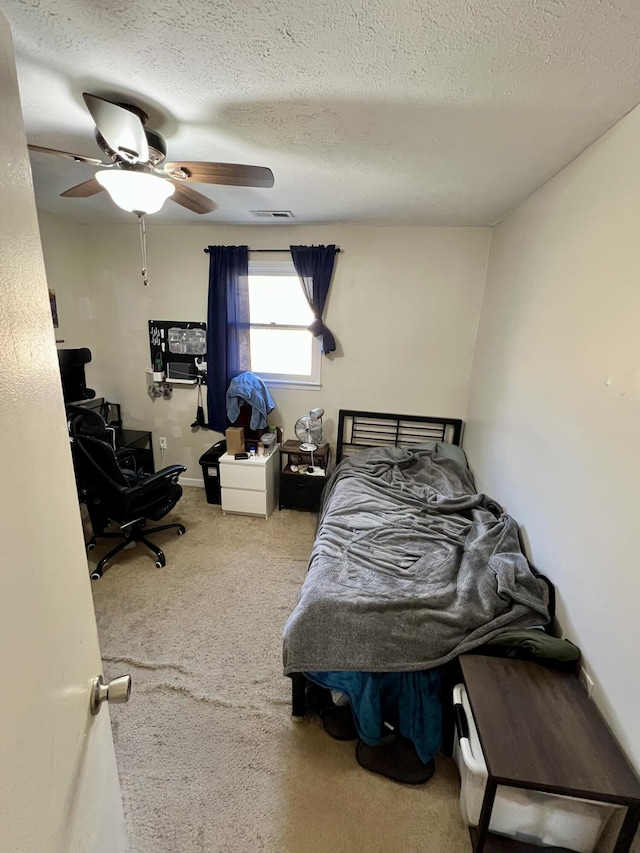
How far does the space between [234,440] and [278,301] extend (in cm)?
133

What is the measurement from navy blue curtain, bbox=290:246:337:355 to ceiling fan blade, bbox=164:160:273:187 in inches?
62.3

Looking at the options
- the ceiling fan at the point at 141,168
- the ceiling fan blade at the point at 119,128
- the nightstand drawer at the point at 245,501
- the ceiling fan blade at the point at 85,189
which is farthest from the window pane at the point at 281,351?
the ceiling fan blade at the point at 119,128

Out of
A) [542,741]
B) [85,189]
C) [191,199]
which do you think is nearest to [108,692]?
[542,741]

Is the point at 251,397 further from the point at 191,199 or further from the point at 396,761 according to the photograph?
the point at 396,761

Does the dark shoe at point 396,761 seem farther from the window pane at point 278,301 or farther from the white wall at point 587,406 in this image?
the window pane at point 278,301

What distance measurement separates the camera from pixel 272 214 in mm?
2848

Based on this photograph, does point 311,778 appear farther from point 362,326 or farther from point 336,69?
point 362,326

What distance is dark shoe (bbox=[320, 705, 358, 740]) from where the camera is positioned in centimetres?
163

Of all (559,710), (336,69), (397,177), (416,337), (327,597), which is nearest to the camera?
(336,69)

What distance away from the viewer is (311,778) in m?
1.50

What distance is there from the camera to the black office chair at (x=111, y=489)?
7.72 feet

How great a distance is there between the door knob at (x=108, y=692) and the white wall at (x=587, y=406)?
1439mm

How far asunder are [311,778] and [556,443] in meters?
1.74

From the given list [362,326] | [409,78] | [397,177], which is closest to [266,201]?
[397,177]
